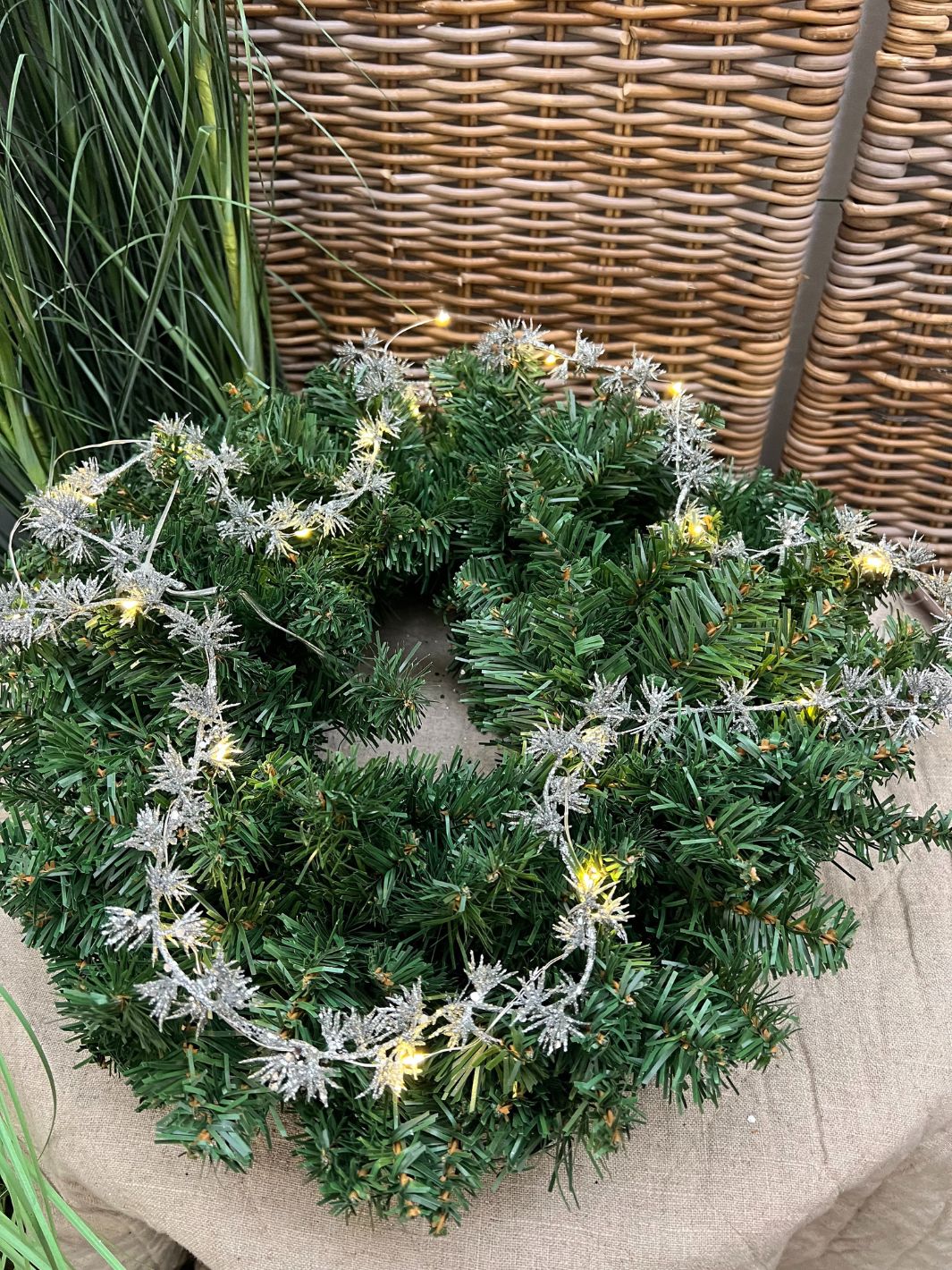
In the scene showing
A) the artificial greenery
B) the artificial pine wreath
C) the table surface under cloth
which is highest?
the artificial greenery

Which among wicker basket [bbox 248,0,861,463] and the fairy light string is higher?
wicker basket [bbox 248,0,861,463]

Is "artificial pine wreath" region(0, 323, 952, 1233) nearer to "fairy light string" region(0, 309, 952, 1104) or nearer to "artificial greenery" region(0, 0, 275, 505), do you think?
"fairy light string" region(0, 309, 952, 1104)

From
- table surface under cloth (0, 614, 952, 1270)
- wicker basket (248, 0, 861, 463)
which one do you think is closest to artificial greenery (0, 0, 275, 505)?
wicker basket (248, 0, 861, 463)

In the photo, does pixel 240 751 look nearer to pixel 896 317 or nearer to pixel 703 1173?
pixel 703 1173

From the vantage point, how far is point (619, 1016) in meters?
0.40

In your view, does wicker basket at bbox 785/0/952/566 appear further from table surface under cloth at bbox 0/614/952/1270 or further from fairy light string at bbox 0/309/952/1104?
table surface under cloth at bbox 0/614/952/1270

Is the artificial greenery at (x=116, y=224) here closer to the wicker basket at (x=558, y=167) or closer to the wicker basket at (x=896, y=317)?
the wicker basket at (x=558, y=167)

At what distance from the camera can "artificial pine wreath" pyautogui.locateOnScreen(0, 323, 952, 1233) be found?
393mm

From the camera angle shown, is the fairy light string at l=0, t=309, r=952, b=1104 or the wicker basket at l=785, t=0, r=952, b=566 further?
the wicker basket at l=785, t=0, r=952, b=566

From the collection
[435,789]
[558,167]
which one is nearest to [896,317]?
[558,167]

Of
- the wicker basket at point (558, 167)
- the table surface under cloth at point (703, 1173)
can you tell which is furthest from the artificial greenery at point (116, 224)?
the table surface under cloth at point (703, 1173)

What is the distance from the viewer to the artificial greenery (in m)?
0.55

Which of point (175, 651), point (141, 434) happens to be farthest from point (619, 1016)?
point (141, 434)

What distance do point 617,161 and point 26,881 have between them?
0.56 meters
